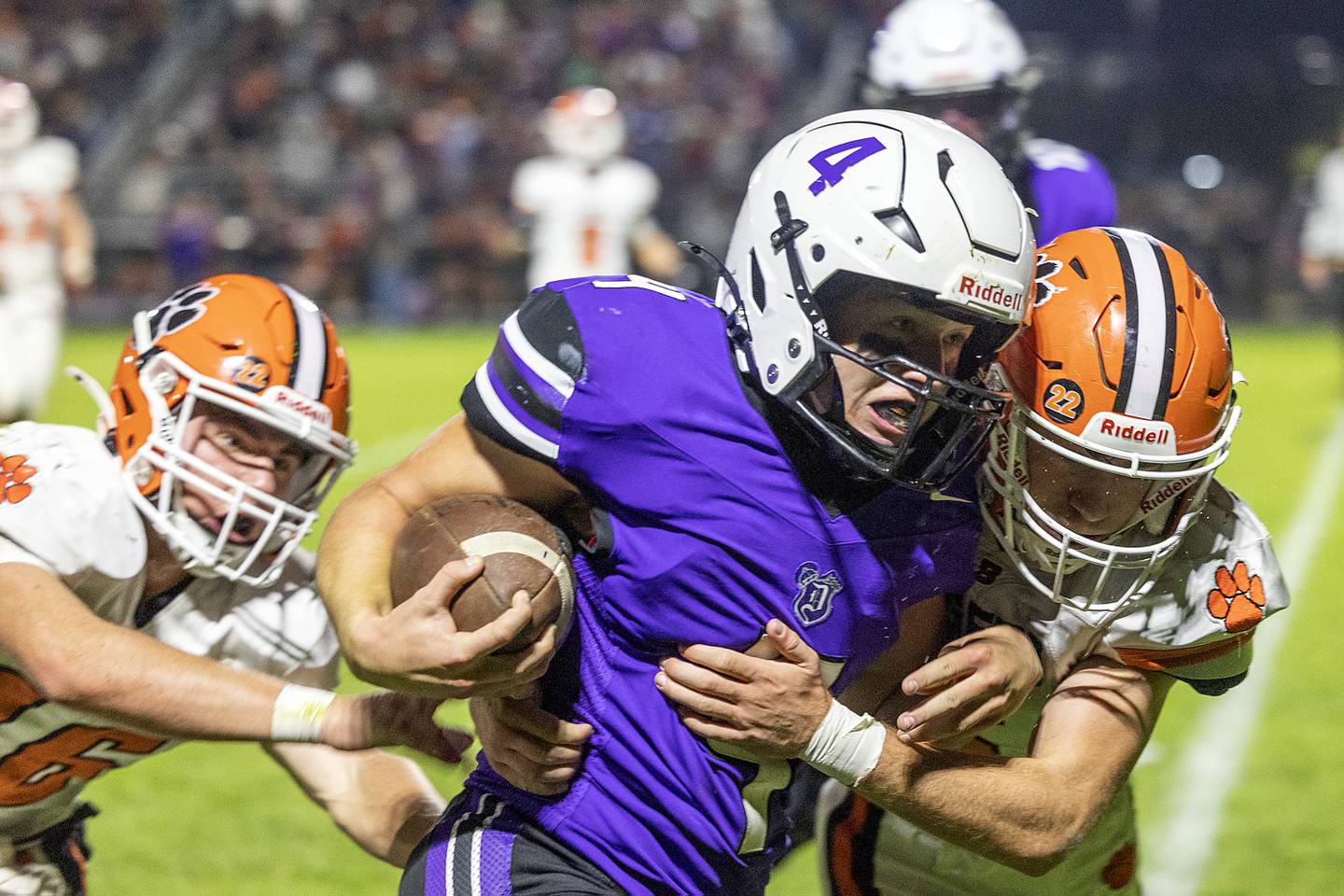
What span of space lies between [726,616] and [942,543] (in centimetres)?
37

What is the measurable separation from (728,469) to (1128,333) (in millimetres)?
656

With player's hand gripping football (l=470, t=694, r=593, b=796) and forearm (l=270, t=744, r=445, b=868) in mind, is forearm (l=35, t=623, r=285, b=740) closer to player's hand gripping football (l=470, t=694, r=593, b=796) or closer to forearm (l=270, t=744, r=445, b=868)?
player's hand gripping football (l=470, t=694, r=593, b=796)

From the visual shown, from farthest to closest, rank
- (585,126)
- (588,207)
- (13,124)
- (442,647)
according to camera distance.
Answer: (588,207), (585,126), (13,124), (442,647)

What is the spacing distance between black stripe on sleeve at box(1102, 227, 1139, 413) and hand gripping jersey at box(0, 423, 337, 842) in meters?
1.45

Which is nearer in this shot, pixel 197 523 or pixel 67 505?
pixel 67 505

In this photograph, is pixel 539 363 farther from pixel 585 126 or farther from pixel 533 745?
pixel 585 126

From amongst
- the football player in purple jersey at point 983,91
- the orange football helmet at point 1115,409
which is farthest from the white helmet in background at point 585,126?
the orange football helmet at point 1115,409

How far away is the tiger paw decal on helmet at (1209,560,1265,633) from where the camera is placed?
2430mm

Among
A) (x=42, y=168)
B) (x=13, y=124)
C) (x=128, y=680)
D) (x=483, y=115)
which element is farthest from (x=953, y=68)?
(x=483, y=115)

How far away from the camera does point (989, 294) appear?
216 cm

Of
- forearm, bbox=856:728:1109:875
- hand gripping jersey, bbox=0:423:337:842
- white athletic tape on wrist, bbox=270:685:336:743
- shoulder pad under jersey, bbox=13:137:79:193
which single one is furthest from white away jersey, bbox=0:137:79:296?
forearm, bbox=856:728:1109:875

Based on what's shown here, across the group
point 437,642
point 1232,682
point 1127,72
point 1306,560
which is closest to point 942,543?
point 1232,682

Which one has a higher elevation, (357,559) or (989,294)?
(989,294)

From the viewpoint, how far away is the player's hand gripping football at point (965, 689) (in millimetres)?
2242
